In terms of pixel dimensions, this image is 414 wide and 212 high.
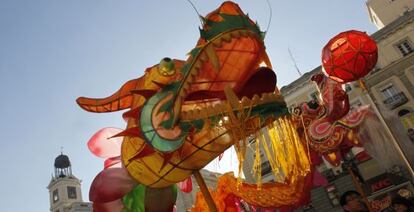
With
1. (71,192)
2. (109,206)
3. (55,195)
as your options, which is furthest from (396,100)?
(55,195)

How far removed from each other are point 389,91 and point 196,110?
23391 millimetres

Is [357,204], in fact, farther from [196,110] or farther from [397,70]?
[397,70]

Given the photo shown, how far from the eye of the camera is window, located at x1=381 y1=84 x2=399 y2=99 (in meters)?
23.9

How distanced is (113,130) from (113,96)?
1314 mm

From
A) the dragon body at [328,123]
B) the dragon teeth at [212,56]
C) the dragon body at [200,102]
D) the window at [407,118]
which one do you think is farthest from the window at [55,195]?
the dragon teeth at [212,56]

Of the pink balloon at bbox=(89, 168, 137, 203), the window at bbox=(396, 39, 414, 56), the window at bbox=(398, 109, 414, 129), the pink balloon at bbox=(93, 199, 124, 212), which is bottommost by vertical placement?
the pink balloon at bbox=(93, 199, 124, 212)

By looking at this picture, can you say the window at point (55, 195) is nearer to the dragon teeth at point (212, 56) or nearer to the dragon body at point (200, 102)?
the dragon body at point (200, 102)

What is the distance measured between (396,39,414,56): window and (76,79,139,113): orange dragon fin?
24.0 metres

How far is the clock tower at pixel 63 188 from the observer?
4570cm

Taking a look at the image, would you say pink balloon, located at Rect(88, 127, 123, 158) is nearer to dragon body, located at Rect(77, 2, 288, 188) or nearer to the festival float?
the festival float

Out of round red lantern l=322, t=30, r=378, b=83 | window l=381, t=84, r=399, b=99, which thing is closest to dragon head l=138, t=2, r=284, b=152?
round red lantern l=322, t=30, r=378, b=83

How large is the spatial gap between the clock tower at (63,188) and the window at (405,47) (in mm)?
38722

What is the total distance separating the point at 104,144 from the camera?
6.45 metres

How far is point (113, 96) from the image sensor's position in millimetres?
5309
